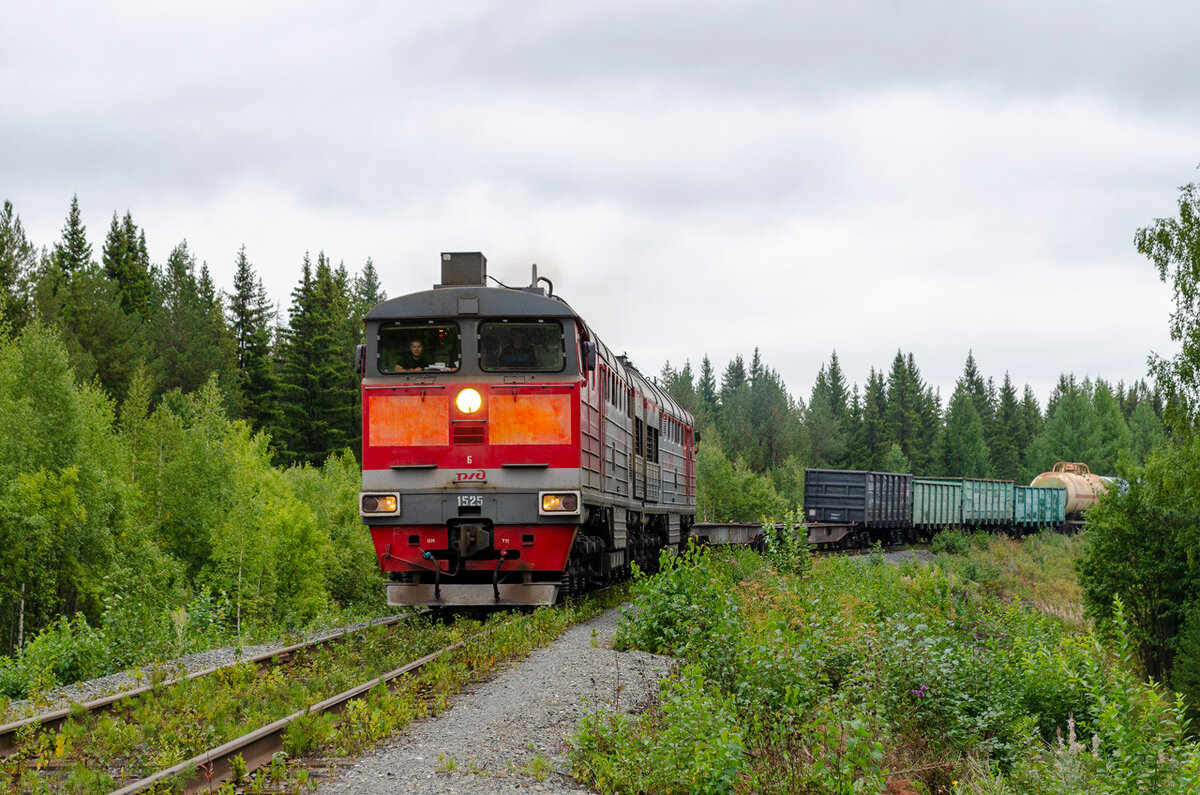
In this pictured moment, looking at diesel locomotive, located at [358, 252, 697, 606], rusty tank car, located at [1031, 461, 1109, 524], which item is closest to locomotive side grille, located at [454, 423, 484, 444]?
diesel locomotive, located at [358, 252, 697, 606]

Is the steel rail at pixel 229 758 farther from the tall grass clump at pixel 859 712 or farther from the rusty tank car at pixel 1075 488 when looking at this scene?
the rusty tank car at pixel 1075 488

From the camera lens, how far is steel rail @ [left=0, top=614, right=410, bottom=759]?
7621 millimetres

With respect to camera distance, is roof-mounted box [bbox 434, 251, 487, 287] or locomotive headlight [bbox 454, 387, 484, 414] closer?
locomotive headlight [bbox 454, 387, 484, 414]

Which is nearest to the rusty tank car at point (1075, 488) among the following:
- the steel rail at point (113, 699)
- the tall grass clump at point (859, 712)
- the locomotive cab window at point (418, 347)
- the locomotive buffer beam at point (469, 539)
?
the tall grass clump at point (859, 712)

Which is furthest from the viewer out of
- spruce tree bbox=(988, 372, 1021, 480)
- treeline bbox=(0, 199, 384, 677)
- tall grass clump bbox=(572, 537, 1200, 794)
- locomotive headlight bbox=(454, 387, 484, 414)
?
spruce tree bbox=(988, 372, 1021, 480)

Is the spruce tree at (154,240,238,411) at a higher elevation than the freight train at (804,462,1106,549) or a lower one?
higher

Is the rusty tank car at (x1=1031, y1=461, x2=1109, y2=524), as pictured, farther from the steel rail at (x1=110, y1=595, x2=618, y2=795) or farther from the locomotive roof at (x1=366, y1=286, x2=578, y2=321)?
the steel rail at (x1=110, y1=595, x2=618, y2=795)

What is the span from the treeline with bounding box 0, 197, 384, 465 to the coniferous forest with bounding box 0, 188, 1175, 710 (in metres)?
0.13

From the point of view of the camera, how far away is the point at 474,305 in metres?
13.3

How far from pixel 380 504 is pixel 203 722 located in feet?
16.6

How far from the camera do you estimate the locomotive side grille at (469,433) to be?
13.2m

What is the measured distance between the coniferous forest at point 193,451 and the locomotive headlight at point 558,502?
4.93m

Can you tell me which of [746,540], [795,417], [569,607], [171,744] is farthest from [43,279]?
[795,417]

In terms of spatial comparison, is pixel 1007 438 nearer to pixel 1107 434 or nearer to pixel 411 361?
pixel 1107 434
